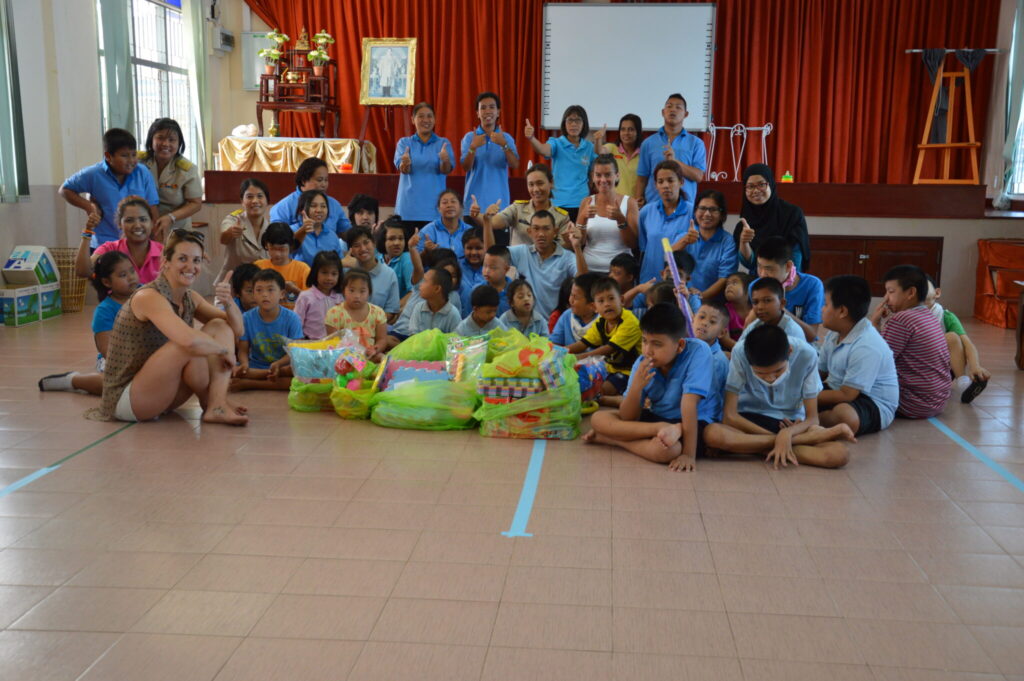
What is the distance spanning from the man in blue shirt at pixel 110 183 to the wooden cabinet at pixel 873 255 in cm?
522

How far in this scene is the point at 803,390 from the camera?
11.5 feet

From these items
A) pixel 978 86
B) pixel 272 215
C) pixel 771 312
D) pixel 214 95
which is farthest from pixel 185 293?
pixel 978 86

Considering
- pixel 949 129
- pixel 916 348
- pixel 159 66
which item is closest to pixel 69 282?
pixel 159 66

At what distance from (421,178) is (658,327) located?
3296 millimetres

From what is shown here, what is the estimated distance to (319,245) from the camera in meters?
5.53

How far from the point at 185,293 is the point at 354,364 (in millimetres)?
776

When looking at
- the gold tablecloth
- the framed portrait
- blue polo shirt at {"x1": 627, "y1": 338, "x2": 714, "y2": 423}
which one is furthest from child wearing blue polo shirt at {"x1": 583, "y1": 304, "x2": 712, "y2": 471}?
the framed portrait

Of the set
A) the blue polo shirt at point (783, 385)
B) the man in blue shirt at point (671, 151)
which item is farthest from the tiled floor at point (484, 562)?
the man in blue shirt at point (671, 151)

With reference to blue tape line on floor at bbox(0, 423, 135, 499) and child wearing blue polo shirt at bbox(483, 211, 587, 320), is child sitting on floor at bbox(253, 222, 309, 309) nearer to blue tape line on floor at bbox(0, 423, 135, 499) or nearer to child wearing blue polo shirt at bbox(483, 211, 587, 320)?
child wearing blue polo shirt at bbox(483, 211, 587, 320)

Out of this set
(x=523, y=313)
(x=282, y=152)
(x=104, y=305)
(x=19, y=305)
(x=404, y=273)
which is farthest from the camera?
(x=282, y=152)

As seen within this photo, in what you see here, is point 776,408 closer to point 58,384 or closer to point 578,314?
point 578,314

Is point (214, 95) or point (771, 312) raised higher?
point (214, 95)

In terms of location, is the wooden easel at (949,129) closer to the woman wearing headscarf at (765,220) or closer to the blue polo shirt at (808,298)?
the woman wearing headscarf at (765,220)

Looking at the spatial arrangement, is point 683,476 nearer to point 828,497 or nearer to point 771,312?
point 828,497
